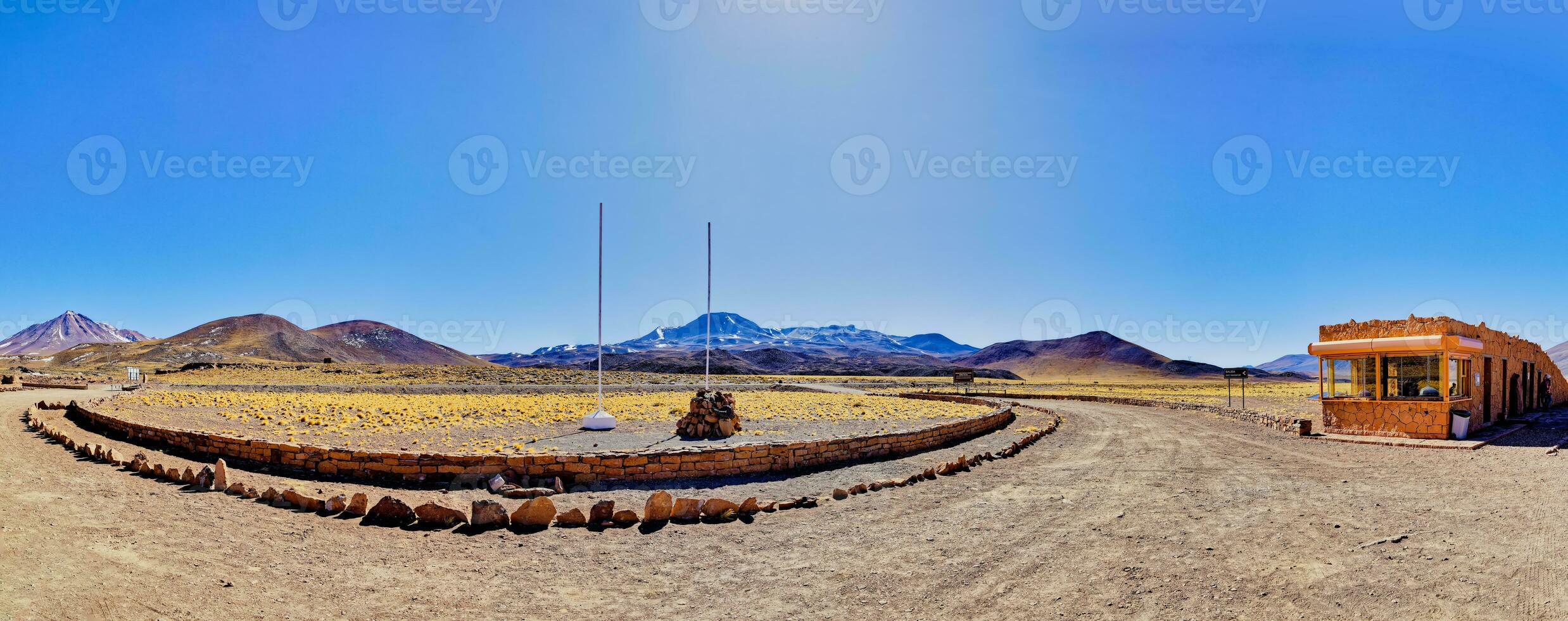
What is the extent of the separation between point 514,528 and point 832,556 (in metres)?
3.40

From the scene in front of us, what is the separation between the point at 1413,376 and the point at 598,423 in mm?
20932

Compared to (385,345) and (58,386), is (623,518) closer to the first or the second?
(58,386)

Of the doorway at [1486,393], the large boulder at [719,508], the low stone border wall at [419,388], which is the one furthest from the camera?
the low stone border wall at [419,388]

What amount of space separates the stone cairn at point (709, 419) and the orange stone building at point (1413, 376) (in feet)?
50.2

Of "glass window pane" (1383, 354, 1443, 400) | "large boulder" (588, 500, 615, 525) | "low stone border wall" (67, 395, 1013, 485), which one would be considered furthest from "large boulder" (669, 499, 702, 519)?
"glass window pane" (1383, 354, 1443, 400)

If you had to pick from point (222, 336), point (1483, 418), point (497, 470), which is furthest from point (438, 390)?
point (222, 336)

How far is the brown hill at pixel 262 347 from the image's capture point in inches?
4117

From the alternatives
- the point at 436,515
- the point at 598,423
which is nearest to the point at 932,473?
the point at 436,515

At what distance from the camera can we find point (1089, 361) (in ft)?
531

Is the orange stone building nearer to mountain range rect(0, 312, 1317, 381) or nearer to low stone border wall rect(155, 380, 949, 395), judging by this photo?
low stone border wall rect(155, 380, 949, 395)

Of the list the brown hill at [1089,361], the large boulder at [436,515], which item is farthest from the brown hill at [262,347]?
the brown hill at [1089,361]

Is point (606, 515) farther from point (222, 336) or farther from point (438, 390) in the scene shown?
point (222, 336)

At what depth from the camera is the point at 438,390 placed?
40.0 meters

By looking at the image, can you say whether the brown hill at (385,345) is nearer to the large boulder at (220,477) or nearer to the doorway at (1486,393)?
the large boulder at (220,477)
